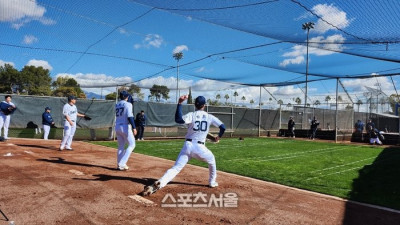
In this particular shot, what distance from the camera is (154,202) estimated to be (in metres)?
4.85

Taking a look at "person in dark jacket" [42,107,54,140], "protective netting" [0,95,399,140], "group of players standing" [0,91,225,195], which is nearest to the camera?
"group of players standing" [0,91,225,195]

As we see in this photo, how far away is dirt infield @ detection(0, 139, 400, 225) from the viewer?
4152 mm

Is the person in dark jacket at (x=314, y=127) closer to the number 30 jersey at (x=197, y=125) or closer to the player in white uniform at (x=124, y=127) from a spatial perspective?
the player in white uniform at (x=124, y=127)

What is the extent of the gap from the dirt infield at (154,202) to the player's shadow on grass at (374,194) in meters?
0.02

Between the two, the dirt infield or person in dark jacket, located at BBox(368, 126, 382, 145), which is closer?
the dirt infield

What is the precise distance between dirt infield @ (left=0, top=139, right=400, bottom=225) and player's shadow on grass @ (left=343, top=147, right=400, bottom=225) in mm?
19

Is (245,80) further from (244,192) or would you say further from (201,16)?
(244,192)

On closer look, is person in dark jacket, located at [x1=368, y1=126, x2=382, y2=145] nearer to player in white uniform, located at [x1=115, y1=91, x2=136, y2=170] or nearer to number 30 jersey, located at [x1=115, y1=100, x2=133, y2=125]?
player in white uniform, located at [x1=115, y1=91, x2=136, y2=170]

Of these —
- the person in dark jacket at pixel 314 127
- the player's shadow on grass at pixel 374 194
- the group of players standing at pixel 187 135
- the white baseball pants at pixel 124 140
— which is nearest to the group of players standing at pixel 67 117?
the white baseball pants at pixel 124 140

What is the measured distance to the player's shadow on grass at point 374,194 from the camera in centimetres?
459

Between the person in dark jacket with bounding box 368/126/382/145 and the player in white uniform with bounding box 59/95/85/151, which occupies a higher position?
the player in white uniform with bounding box 59/95/85/151

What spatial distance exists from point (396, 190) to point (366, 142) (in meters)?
17.6

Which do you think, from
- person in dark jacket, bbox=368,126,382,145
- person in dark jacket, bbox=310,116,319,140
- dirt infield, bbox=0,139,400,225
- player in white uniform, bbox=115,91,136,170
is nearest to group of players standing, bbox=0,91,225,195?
player in white uniform, bbox=115,91,136,170

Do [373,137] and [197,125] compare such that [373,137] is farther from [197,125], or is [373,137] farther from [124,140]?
[197,125]
